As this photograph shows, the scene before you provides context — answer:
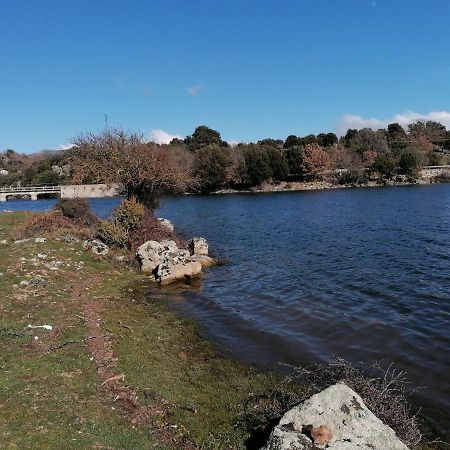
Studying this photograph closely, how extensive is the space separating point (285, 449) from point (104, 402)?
4243 millimetres

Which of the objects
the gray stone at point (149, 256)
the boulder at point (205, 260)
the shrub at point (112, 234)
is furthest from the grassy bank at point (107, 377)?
the shrub at point (112, 234)

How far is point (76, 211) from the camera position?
34344 millimetres

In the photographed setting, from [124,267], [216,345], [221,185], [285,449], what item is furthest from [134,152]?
[221,185]

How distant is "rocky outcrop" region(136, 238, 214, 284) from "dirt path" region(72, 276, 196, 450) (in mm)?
9156

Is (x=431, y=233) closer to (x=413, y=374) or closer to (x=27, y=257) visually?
(x=413, y=374)

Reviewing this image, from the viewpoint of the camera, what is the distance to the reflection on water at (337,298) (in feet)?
45.8

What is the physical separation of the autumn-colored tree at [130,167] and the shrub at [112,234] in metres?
7.86

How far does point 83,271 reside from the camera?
22.0 metres

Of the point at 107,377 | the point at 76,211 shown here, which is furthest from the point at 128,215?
the point at 107,377

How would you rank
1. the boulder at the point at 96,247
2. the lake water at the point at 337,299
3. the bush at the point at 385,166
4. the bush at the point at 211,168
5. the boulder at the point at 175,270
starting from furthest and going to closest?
1. the bush at the point at 385,166
2. the bush at the point at 211,168
3. the boulder at the point at 96,247
4. the boulder at the point at 175,270
5. the lake water at the point at 337,299

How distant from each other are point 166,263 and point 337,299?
908 cm

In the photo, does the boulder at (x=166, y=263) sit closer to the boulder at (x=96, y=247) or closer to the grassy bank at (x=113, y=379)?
the boulder at (x=96, y=247)

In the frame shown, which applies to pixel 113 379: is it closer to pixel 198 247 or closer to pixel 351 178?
pixel 198 247

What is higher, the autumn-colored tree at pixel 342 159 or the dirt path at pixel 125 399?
the autumn-colored tree at pixel 342 159
